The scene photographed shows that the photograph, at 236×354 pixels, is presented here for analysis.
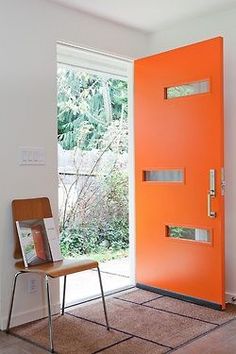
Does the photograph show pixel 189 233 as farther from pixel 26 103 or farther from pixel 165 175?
pixel 26 103

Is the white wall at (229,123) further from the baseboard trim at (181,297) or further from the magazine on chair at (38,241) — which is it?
the magazine on chair at (38,241)

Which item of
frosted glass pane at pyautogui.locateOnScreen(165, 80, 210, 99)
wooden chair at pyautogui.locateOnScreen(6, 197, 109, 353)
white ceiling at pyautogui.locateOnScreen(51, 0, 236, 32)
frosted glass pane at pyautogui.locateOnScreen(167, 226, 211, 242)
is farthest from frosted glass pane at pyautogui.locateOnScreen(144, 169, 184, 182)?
white ceiling at pyautogui.locateOnScreen(51, 0, 236, 32)

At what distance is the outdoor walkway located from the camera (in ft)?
12.6

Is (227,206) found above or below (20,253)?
above

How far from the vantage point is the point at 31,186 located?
126 inches

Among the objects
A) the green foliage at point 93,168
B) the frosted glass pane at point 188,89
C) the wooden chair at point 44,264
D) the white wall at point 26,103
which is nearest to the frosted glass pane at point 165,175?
the frosted glass pane at point 188,89

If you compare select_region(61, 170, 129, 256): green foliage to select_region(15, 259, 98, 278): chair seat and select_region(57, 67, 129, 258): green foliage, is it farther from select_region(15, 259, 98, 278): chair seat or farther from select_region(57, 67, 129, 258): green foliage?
select_region(15, 259, 98, 278): chair seat

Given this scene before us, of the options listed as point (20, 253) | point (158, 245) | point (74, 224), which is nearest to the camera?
point (20, 253)

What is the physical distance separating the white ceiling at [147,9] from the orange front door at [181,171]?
31 cm

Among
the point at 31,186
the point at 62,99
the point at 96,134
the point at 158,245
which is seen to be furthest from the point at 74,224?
the point at 31,186

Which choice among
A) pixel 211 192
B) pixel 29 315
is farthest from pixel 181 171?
pixel 29 315

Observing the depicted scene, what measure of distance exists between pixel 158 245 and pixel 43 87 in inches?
65.4

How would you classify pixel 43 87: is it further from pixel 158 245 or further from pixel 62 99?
pixel 62 99

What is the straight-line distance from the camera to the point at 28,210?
3123 millimetres
